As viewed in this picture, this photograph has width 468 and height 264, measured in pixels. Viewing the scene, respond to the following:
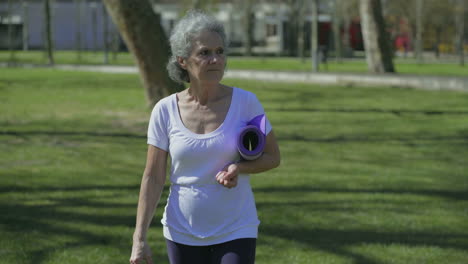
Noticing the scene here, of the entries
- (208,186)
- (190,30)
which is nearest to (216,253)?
(208,186)

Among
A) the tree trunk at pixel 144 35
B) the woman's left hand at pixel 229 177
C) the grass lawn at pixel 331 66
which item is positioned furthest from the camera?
the grass lawn at pixel 331 66

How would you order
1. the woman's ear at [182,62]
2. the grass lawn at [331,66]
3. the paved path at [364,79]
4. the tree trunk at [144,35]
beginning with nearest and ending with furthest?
the woman's ear at [182,62] → the tree trunk at [144,35] → the paved path at [364,79] → the grass lawn at [331,66]

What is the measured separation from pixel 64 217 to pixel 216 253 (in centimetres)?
480

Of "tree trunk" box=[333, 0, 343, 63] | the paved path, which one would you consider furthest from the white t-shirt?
"tree trunk" box=[333, 0, 343, 63]

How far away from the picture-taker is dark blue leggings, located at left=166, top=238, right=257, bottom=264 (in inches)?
145

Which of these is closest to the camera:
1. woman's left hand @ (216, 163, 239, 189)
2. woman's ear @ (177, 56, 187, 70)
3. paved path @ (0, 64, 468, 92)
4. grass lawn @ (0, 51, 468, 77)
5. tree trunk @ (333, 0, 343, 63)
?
woman's left hand @ (216, 163, 239, 189)

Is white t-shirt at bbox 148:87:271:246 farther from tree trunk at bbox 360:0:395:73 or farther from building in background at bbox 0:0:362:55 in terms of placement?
building in background at bbox 0:0:362:55

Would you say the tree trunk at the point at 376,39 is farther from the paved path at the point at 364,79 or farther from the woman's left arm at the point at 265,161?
the woman's left arm at the point at 265,161

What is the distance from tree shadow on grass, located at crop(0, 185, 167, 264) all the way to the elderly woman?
3233mm

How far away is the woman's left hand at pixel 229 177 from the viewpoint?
142 inches

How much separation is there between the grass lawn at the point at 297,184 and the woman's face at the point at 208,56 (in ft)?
10.9

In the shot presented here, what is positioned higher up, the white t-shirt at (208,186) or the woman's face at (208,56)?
the woman's face at (208,56)

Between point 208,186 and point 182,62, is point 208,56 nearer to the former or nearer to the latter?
point 182,62

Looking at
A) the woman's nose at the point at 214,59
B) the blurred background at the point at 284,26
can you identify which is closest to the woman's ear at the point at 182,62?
the woman's nose at the point at 214,59
